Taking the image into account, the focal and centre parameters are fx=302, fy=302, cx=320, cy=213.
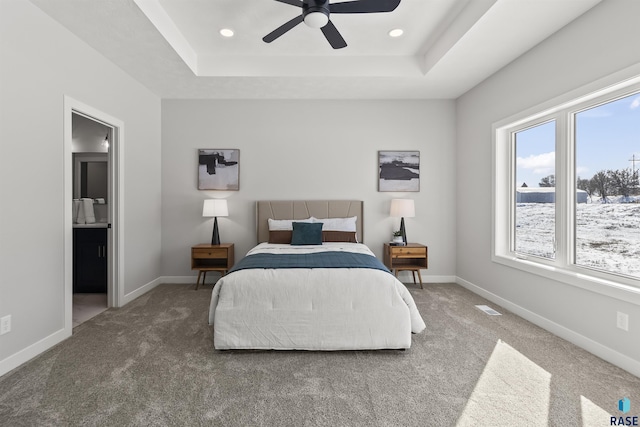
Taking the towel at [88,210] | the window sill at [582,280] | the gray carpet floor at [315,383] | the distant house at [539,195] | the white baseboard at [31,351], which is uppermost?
the distant house at [539,195]

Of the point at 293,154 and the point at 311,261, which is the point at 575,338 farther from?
the point at 293,154

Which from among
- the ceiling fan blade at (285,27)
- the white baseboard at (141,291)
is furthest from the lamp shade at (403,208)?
the white baseboard at (141,291)

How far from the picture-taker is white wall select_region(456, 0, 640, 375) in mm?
2215

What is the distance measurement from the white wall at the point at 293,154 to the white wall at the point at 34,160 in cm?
151

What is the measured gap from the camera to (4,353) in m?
2.15

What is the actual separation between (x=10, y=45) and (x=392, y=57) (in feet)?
11.8

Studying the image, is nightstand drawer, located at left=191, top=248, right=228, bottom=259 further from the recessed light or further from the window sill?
the window sill

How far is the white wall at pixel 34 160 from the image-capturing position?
2.20 m

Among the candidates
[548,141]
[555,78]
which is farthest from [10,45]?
[548,141]

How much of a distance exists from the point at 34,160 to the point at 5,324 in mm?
1247

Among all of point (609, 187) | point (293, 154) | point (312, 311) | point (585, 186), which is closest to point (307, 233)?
point (293, 154)

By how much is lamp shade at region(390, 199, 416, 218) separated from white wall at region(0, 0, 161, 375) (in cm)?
374

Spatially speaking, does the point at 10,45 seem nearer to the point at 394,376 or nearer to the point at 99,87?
the point at 99,87

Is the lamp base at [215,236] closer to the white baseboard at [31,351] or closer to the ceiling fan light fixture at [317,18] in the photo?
the white baseboard at [31,351]
